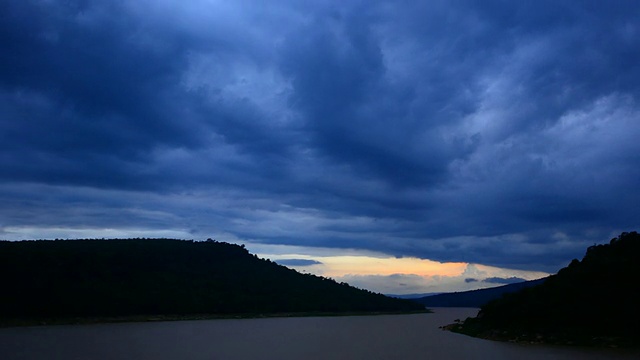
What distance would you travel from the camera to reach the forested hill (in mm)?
124000

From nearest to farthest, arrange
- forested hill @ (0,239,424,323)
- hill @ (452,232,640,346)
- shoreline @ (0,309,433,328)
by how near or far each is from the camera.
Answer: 1. hill @ (452,232,640,346)
2. shoreline @ (0,309,433,328)
3. forested hill @ (0,239,424,323)

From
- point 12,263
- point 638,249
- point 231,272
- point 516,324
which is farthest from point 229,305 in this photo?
point 638,249

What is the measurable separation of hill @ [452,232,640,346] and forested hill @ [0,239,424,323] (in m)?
94.2

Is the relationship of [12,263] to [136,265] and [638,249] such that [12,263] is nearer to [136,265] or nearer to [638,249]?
[136,265]

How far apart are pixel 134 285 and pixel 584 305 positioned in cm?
12484

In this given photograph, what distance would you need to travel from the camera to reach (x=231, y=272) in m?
192

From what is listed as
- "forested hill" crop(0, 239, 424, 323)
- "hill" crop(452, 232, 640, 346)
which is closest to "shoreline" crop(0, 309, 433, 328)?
"forested hill" crop(0, 239, 424, 323)

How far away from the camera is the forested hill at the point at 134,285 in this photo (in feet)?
407

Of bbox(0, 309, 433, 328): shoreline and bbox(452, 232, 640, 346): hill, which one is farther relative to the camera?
bbox(0, 309, 433, 328): shoreline

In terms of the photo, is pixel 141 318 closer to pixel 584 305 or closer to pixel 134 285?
pixel 134 285

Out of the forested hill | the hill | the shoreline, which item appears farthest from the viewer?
the forested hill

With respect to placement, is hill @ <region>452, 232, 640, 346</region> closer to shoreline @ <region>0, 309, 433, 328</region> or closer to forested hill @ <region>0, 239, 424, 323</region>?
shoreline @ <region>0, 309, 433, 328</region>

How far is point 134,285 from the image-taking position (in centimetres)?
15162

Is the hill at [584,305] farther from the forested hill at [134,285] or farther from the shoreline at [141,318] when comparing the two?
the forested hill at [134,285]
